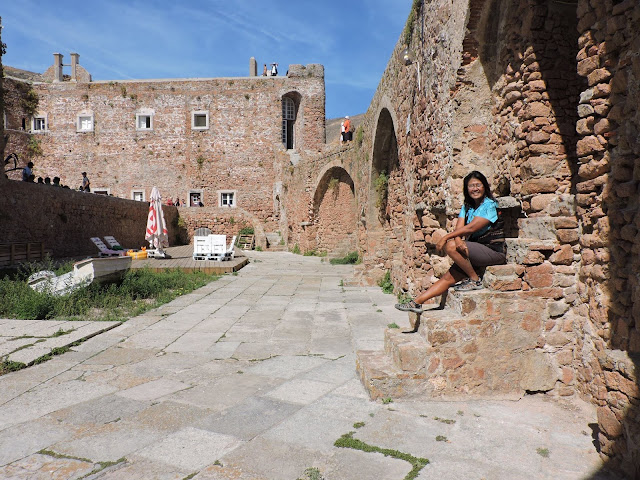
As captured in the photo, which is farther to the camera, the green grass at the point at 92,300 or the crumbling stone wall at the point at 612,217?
the green grass at the point at 92,300

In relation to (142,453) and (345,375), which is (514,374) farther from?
(142,453)

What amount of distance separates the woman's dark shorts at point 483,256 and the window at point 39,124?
28789mm

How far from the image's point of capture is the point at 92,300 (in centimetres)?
692

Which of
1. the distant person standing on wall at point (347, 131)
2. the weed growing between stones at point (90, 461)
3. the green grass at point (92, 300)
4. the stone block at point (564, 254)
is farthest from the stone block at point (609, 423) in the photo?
the distant person standing on wall at point (347, 131)

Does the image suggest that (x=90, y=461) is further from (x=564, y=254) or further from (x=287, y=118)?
(x=287, y=118)

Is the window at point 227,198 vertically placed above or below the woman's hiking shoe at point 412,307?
above

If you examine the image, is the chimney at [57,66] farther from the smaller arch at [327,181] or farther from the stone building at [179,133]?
the smaller arch at [327,181]

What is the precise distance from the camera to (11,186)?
11383 millimetres

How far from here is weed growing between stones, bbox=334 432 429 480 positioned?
7.74 feet

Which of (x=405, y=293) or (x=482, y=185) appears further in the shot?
(x=405, y=293)

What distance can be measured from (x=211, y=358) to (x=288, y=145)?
23.6 meters

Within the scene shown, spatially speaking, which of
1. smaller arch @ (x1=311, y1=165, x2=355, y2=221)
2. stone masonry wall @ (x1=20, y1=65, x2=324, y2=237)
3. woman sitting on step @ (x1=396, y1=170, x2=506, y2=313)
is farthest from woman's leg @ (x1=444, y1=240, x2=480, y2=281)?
stone masonry wall @ (x1=20, y1=65, x2=324, y2=237)

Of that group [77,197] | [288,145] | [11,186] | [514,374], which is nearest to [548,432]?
[514,374]

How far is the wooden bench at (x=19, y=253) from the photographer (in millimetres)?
9578
